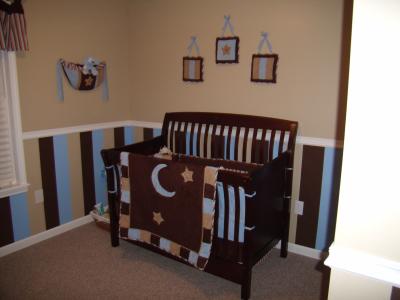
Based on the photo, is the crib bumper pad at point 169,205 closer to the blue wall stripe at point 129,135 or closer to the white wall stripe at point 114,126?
the white wall stripe at point 114,126

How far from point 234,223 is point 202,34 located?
1642mm

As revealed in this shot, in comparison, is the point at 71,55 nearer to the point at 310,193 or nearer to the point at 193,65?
the point at 193,65

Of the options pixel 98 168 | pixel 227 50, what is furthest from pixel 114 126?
pixel 227 50

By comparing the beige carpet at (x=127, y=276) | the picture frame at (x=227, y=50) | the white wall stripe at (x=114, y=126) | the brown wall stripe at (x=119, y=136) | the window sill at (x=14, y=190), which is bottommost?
the beige carpet at (x=127, y=276)

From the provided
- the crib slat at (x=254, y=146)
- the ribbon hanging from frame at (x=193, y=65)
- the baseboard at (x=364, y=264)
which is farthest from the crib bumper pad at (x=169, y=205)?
the baseboard at (x=364, y=264)

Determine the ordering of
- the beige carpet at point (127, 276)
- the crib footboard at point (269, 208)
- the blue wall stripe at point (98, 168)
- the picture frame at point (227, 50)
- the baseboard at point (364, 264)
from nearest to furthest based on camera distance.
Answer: the baseboard at point (364, 264)
the crib footboard at point (269, 208)
the beige carpet at point (127, 276)
the picture frame at point (227, 50)
the blue wall stripe at point (98, 168)

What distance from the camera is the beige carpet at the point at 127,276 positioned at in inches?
83.9

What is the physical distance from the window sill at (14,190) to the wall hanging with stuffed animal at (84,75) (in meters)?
0.75

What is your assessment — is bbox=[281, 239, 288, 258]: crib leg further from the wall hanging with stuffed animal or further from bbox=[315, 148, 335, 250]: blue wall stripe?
the wall hanging with stuffed animal

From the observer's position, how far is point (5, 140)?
2.47m

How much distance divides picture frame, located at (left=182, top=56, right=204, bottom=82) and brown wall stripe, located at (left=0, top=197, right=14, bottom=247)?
5.68 feet

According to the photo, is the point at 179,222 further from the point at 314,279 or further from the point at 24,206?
the point at 24,206

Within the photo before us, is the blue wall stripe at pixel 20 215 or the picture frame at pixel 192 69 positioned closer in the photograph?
the blue wall stripe at pixel 20 215

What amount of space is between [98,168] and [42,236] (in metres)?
0.76
